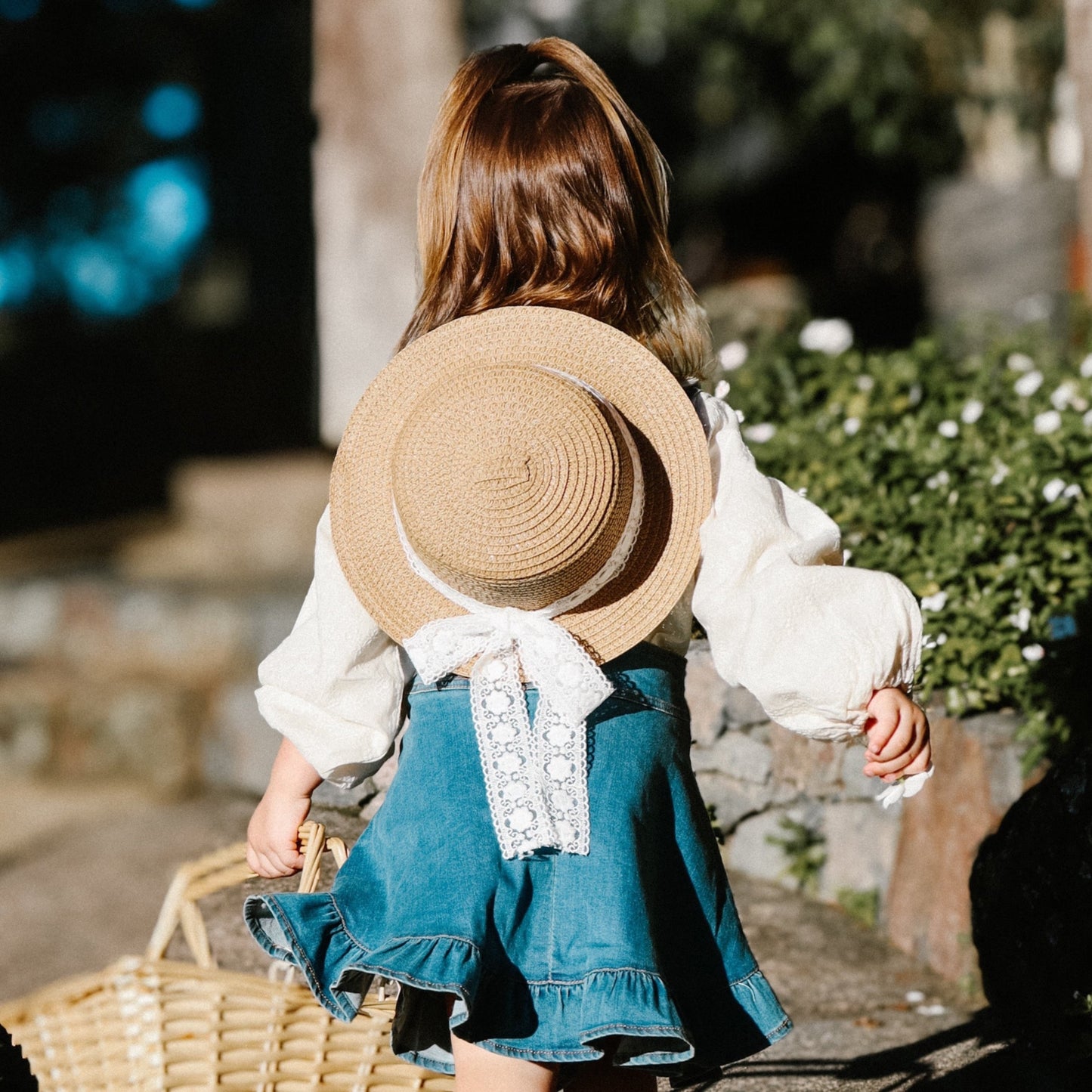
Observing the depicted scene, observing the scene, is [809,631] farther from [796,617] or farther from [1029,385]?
[1029,385]

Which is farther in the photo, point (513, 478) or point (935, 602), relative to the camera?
point (935, 602)

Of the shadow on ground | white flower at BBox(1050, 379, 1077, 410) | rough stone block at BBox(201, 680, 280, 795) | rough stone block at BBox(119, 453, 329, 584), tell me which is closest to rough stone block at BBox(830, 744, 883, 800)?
the shadow on ground

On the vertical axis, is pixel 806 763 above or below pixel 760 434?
below

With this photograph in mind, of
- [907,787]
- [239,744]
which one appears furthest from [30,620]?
[907,787]

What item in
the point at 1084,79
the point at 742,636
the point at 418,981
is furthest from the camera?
the point at 1084,79

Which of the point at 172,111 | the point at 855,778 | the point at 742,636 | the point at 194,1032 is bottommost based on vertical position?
the point at 194,1032

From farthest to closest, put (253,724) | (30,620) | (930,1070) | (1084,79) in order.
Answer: (30,620), (253,724), (1084,79), (930,1070)

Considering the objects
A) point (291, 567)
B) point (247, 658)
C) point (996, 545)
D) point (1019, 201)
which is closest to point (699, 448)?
point (996, 545)

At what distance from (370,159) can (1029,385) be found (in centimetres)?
246

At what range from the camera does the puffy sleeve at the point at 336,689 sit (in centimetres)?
200

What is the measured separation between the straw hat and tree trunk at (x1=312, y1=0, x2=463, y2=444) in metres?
3.08

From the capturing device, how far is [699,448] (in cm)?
190

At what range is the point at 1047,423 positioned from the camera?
352cm

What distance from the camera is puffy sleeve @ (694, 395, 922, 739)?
71.6 inches
